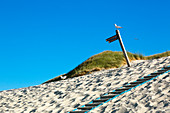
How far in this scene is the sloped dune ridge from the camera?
594 centimetres

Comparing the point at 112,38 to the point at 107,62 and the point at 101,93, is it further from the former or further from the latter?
the point at 107,62

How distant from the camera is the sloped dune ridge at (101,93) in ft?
19.5

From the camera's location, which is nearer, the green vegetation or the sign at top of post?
the sign at top of post

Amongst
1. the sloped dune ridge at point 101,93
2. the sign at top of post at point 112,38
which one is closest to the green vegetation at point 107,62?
the sign at top of post at point 112,38

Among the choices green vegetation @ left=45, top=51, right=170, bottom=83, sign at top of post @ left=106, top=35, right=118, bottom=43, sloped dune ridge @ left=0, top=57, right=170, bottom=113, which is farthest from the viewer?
green vegetation @ left=45, top=51, right=170, bottom=83

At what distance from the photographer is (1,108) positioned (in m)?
9.78

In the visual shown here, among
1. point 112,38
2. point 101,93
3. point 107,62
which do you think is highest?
point 107,62

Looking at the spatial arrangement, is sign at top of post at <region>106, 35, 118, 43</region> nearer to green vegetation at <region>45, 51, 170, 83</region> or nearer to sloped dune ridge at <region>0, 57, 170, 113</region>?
sloped dune ridge at <region>0, 57, 170, 113</region>

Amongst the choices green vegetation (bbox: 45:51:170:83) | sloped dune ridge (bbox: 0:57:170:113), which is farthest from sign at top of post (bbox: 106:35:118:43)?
green vegetation (bbox: 45:51:170:83)

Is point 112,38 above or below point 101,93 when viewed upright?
above

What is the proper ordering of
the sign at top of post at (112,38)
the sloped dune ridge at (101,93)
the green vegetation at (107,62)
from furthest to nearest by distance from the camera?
the green vegetation at (107,62) < the sign at top of post at (112,38) < the sloped dune ridge at (101,93)

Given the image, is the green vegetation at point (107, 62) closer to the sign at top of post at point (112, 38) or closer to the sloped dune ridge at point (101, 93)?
the sign at top of post at point (112, 38)

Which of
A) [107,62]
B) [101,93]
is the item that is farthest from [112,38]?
[107,62]

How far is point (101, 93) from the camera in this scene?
26.3 feet
